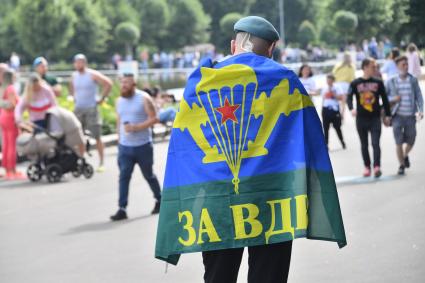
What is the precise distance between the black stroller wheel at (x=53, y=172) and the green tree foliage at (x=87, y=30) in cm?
7251

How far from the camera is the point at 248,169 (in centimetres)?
573

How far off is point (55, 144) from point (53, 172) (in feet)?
1.32

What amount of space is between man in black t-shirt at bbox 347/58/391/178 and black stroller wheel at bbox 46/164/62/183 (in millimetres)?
4346

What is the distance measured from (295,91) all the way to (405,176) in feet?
32.2

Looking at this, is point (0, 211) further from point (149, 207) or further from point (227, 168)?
point (227, 168)

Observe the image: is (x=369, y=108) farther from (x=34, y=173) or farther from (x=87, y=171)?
(x=34, y=173)

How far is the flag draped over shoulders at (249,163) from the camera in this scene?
18.8 feet

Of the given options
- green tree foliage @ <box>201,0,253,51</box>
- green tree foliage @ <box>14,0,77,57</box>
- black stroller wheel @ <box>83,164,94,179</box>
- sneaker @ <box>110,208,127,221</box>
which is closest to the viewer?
sneaker @ <box>110,208,127,221</box>

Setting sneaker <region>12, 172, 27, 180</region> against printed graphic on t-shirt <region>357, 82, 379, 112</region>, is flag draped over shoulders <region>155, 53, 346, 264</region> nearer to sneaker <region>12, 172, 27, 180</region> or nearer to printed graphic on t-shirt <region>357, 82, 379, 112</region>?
printed graphic on t-shirt <region>357, 82, 379, 112</region>

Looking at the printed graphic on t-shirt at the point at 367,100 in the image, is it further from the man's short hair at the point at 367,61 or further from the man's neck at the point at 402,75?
the man's neck at the point at 402,75

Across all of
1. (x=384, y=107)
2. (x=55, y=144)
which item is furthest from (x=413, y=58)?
(x=55, y=144)

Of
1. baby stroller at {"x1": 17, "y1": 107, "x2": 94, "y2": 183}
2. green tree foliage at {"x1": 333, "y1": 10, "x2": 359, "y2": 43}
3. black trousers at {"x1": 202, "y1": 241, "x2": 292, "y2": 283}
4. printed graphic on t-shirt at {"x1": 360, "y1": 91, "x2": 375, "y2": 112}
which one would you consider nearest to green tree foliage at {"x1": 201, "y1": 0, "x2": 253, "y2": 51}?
green tree foliage at {"x1": 333, "y1": 10, "x2": 359, "y2": 43}

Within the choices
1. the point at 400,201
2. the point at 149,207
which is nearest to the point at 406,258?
the point at 400,201

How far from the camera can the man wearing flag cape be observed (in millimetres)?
5730
